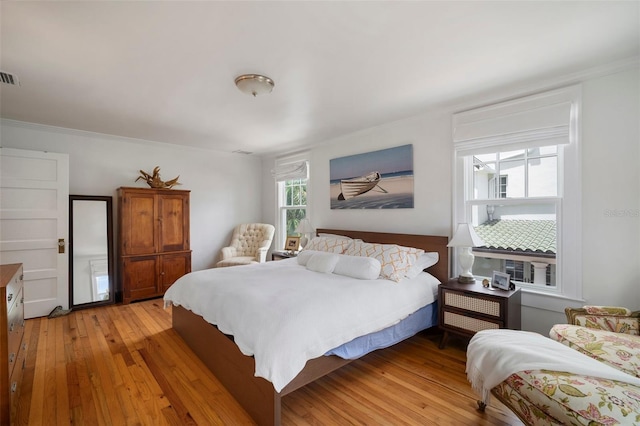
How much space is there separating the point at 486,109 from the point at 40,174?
5126mm

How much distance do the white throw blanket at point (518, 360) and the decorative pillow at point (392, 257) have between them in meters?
0.99

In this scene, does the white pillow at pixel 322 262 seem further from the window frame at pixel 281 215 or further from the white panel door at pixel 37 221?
the white panel door at pixel 37 221

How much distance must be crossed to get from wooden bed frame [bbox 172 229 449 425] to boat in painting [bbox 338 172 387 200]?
1.17 metres

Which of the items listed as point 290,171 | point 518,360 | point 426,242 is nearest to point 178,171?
point 290,171

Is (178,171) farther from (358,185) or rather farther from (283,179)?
(358,185)

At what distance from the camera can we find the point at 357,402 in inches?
76.9

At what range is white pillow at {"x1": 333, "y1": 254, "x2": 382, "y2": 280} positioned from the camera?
2.66 metres

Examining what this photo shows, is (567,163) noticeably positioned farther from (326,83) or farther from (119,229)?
(119,229)

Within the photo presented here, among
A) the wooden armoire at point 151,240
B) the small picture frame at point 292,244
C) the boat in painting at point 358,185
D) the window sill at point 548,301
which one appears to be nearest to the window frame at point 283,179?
the small picture frame at point 292,244

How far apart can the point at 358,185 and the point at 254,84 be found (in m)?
2.05

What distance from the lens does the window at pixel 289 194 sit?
4.91 metres

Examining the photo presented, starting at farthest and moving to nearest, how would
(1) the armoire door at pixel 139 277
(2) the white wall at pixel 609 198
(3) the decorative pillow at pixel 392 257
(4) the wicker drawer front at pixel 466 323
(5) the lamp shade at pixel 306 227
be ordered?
(5) the lamp shade at pixel 306 227 < (1) the armoire door at pixel 139 277 < (3) the decorative pillow at pixel 392 257 < (4) the wicker drawer front at pixel 466 323 < (2) the white wall at pixel 609 198

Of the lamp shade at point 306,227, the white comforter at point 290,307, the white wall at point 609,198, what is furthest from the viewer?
the lamp shade at point 306,227

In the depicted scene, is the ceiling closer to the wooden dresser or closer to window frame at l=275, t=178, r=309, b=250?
the wooden dresser
